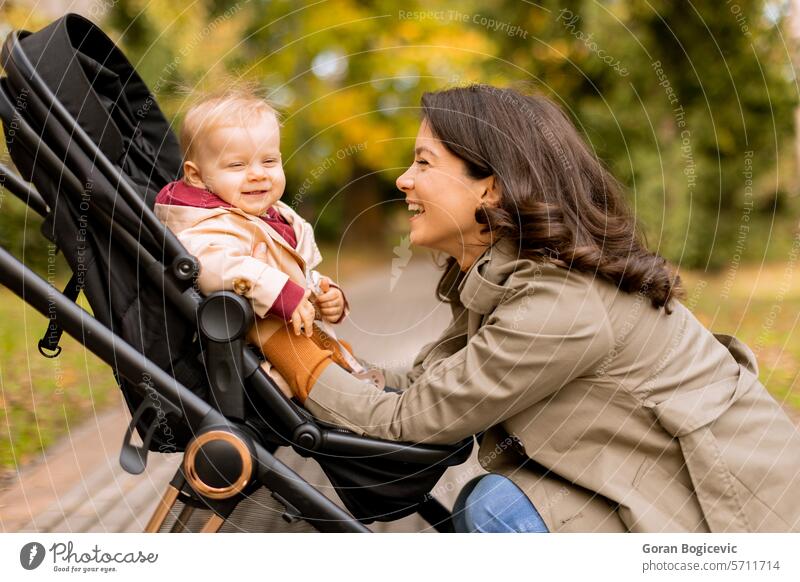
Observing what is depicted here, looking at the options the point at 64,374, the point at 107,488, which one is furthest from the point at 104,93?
the point at 64,374

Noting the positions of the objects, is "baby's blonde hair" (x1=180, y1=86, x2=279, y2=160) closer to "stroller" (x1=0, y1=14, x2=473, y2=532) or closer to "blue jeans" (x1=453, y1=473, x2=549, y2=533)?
"stroller" (x1=0, y1=14, x2=473, y2=532)

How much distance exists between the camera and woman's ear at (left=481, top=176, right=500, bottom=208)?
2.37m

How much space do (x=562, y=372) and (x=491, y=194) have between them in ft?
1.74

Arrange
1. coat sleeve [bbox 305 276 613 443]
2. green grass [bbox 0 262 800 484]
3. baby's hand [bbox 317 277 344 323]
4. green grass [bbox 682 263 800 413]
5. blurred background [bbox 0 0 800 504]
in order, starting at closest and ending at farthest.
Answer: coat sleeve [bbox 305 276 613 443] < baby's hand [bbox 317 277 344 323] < green grass [bbox 0 262 800 484] < green grass [bbox 682 263 800 413] < blurred background [bbox 0 0 800 504]

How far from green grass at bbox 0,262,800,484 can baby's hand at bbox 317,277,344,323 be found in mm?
1924

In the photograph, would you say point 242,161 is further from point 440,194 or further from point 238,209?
point 440,194

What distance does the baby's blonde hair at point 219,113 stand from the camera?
7.76 feet

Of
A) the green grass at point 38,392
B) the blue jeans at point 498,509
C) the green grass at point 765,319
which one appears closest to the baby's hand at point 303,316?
the blue jeans at point 498,509

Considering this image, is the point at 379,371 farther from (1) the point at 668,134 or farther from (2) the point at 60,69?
(1) the point at 668,134

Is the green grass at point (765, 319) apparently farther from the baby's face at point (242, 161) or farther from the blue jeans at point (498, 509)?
the baby's face at point (242, 161)

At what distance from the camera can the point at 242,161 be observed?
239 centimetres

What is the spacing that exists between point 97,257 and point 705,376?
167 centimetres

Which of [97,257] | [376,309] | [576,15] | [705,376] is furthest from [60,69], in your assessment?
[576,15]

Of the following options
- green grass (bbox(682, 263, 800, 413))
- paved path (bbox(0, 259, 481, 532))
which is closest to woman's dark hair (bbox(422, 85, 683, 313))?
paved path (bbox(0, 259, 481, 532))
